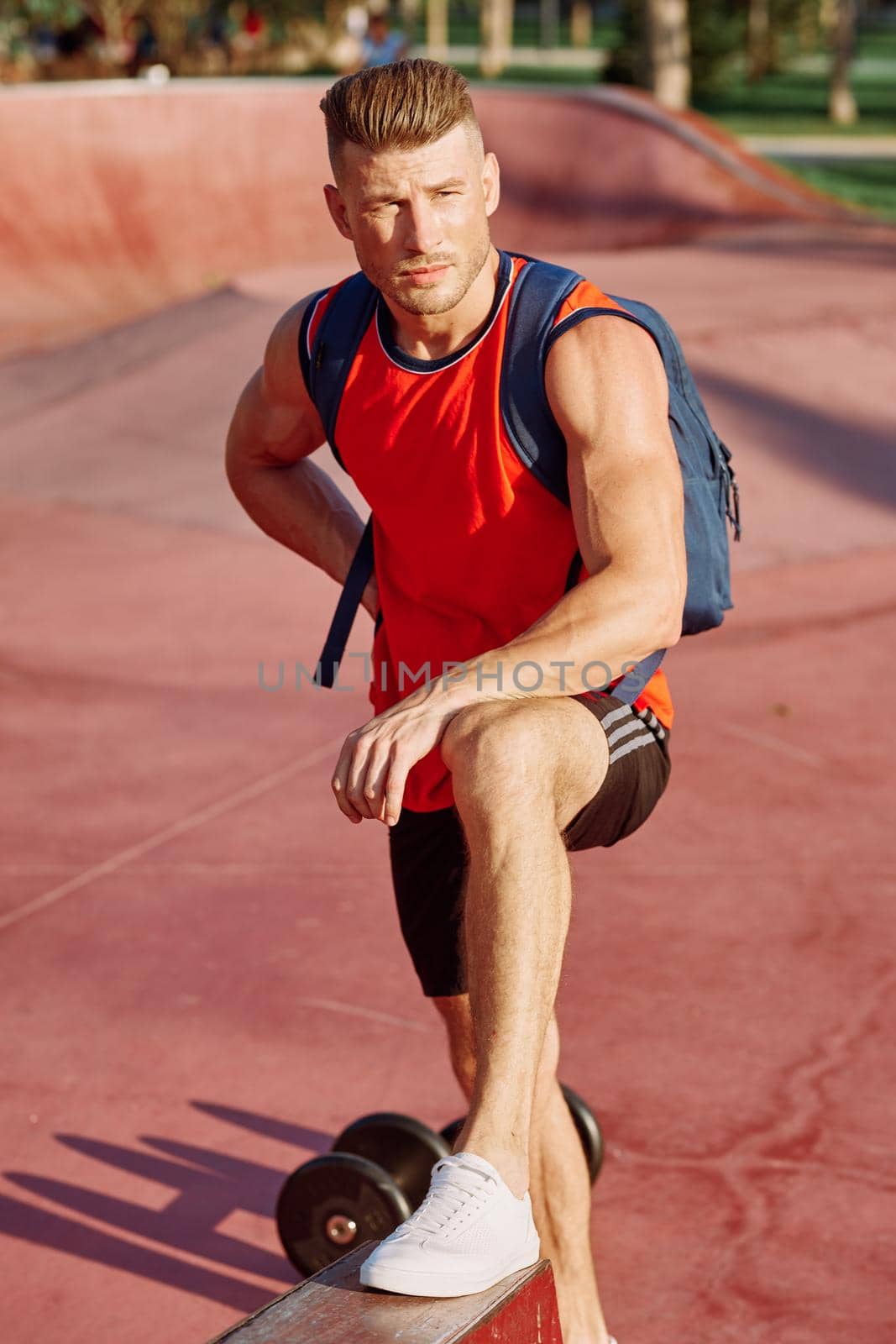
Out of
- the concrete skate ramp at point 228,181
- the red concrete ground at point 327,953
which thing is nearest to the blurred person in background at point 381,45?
the concrete skate ramp at point 228,181

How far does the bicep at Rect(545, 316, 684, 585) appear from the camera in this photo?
102 inches

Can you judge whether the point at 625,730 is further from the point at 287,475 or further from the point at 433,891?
the point at 287,475

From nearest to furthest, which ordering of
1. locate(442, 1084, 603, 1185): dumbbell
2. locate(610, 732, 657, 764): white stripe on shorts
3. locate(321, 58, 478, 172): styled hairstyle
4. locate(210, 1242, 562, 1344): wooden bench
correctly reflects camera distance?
1. locate(210, 1242, 562, 1344): wooden bench
2. locate(321, 58, 478, 172): styled hairstyle
3. locate(610, 732, 657, 764): white stripe on shorts
4. locate(442, 1084, 603, 1185): dumbbell

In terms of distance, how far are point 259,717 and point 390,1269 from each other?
434 cm

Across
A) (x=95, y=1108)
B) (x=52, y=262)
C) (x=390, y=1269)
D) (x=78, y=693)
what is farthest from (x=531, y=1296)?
(x=52, y=262)

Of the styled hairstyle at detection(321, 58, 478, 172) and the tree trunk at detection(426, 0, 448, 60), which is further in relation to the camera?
the tree trunk at detection(426, 0, 448, 60)

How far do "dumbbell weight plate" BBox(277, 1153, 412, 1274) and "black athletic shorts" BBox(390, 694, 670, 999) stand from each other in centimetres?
44

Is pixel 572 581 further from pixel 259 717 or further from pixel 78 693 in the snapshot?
pixel 78 693

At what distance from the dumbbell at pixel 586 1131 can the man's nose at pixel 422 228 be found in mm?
1812

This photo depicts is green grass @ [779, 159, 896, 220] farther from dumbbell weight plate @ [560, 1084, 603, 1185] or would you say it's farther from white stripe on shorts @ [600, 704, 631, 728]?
white stripe on shorts @ [600, 704, 631, 728]

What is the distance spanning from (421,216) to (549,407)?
37 cm

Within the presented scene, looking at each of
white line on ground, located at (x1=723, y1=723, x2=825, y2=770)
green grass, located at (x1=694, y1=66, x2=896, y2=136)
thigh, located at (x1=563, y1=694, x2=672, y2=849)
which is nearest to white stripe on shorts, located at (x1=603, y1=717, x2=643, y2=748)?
thigh, located at (x1=563, y1=694, x2=672, y2=849)

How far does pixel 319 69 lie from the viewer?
3984 centimetres

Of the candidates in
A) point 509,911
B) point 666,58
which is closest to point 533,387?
point 509,911
